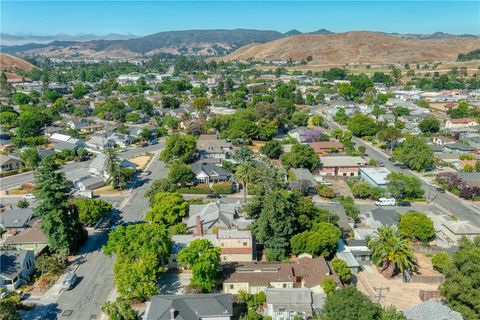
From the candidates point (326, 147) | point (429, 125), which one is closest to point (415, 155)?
point (326, 147)

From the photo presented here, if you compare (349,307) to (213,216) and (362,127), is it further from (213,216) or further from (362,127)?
(362,127)

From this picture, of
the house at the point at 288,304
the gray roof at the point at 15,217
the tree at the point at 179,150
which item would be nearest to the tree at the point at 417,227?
the house at the point at 288,304

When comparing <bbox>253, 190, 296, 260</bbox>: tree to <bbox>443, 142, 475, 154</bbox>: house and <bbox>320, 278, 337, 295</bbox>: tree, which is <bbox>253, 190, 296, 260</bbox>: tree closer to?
<bbox>320, 278, 337, 295</bbox>: tree

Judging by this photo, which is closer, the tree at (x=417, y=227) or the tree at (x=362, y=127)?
the tree at (x=417, y=227)

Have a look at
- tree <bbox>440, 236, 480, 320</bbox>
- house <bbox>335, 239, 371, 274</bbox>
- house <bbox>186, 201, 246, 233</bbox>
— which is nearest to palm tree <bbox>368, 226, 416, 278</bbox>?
house <bbox>335, 239, 371, 274</bbox>

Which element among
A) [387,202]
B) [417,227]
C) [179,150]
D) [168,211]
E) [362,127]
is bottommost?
[387,202]

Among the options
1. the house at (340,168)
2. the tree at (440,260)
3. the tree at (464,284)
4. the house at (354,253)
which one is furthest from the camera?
the house at (340,168)

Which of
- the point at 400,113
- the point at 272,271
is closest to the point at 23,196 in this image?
the point at 272,271

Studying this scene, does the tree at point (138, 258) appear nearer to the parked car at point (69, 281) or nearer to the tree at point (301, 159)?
the parked car at point (69, 281)
